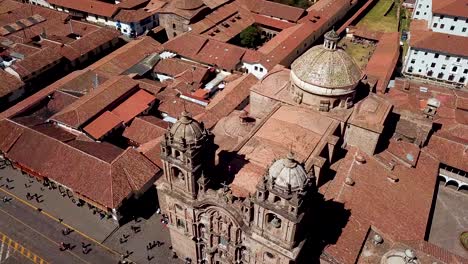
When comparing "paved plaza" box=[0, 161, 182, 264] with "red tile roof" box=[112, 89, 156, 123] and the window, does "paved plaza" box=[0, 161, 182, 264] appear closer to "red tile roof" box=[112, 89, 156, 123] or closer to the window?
the window

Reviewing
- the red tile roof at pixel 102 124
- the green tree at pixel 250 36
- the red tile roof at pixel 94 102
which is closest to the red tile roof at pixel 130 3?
the green tree at pixel 250 36

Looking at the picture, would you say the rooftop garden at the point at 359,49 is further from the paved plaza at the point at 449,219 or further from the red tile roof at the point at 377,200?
the red tile roof at the point at 377,200

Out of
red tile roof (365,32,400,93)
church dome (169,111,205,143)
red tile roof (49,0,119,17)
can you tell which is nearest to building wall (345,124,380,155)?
church dome (169,111,205,143)

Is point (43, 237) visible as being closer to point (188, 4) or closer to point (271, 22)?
point (188, 4)

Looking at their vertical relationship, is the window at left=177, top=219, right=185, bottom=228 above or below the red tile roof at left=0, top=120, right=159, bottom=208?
above

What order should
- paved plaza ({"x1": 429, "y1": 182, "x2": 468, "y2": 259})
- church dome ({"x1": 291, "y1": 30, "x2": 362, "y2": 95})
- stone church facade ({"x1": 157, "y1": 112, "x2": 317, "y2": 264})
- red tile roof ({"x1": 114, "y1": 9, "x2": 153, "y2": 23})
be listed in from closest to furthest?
stone church facade ({"x1": 157, "y1": 112, "x2": 317, "y2": 264}) < church dome ({"x1": 291, "y1": 30, "x2": 362, "y2": 95}) < paved plaza ({"x1": 429, "y1": 182, "x2": 468, "y2": 259}) < red tile roof ({"x1": 114, "y1": 9, "x2": 153, "y2": 23})

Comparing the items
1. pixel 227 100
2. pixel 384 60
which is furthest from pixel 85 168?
pixel 384 60
